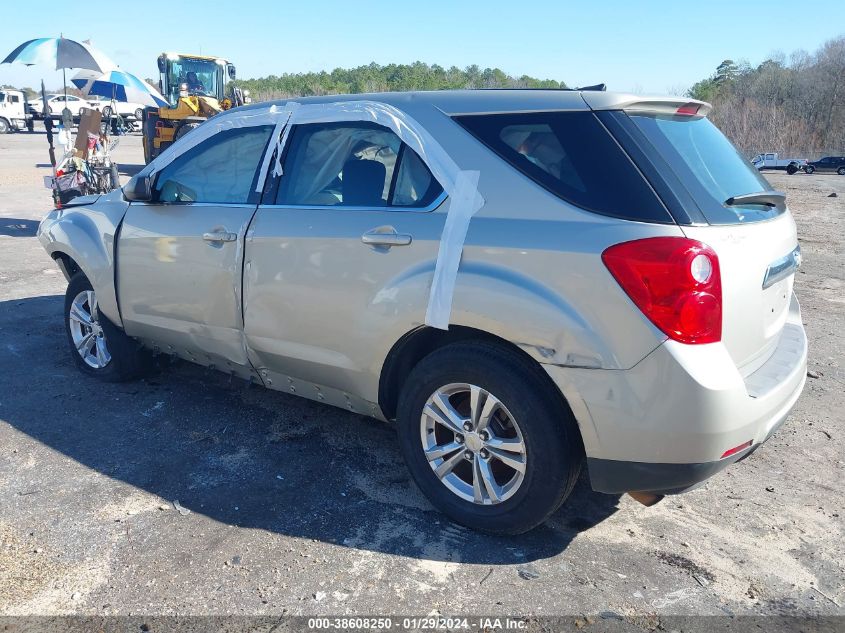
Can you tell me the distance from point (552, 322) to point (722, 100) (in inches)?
2907

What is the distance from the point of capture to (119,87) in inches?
605

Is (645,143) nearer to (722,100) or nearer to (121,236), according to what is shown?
(121,236)

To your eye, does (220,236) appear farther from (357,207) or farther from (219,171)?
(357,207)

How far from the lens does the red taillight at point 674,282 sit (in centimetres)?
246

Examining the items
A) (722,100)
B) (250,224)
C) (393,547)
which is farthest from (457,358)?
(722,100)

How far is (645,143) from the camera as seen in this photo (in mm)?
2699

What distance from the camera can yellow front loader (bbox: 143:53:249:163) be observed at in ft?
56.4


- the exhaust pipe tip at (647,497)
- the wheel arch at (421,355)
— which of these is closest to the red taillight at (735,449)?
the exhaust pipe tip at (647,497)

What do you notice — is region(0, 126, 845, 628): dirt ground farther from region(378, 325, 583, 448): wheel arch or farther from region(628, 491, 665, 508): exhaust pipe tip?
region(378, 325, 583, 448): wheel arch

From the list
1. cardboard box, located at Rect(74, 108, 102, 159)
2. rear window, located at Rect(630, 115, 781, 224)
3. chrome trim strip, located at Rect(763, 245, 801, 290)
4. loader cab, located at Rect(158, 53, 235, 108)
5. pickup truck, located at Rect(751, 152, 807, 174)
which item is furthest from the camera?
pickup truck, located at Rect(751, 152, 807, 174)

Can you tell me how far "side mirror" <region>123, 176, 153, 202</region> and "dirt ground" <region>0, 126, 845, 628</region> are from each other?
1.34 m

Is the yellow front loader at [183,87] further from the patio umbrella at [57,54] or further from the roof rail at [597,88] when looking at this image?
the roof rail at [597,88]

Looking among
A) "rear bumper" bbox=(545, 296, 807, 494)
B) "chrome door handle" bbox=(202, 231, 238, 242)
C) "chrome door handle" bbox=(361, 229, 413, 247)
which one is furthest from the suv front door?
"rear bumper" bbox=(545, 296, 807, 494)

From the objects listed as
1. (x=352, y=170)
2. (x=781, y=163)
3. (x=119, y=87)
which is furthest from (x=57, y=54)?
(x=781, y=163)
